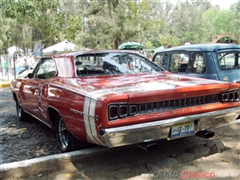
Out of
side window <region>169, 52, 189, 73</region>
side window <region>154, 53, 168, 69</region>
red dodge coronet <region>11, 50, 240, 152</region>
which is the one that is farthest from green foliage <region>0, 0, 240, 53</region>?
red dodge coronet <region>11, 50, 240, 152</region>

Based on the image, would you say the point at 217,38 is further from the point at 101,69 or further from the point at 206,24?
the point at 101,69

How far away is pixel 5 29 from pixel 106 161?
43281 millimetres

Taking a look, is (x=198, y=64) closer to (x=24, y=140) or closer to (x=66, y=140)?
(x=66, y=140)

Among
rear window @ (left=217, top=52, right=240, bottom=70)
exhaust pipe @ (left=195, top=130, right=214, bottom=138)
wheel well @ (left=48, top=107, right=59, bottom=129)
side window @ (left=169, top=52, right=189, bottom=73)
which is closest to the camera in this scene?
exhaust pipe @ (left=195, top=130, right=214, bottom=138)

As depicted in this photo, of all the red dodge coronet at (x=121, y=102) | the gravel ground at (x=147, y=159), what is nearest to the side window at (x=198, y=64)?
the gravel ground at (x=147, y=159)

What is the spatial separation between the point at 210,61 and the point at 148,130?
3.24 m

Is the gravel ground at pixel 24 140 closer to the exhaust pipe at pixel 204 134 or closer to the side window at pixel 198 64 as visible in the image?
the exhaust pipe at pixel 204 134

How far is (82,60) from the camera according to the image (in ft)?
14.1

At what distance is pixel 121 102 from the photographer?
9.59 ft

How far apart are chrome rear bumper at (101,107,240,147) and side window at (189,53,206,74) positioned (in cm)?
245

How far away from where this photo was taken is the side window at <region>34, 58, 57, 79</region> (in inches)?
180

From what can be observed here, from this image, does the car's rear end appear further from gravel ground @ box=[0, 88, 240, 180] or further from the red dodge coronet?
gravel ground @ box=[0, 88, 240, 180]

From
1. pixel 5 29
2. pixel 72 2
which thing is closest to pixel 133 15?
pixel 5 29

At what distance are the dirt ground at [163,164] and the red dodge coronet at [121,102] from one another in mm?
358
